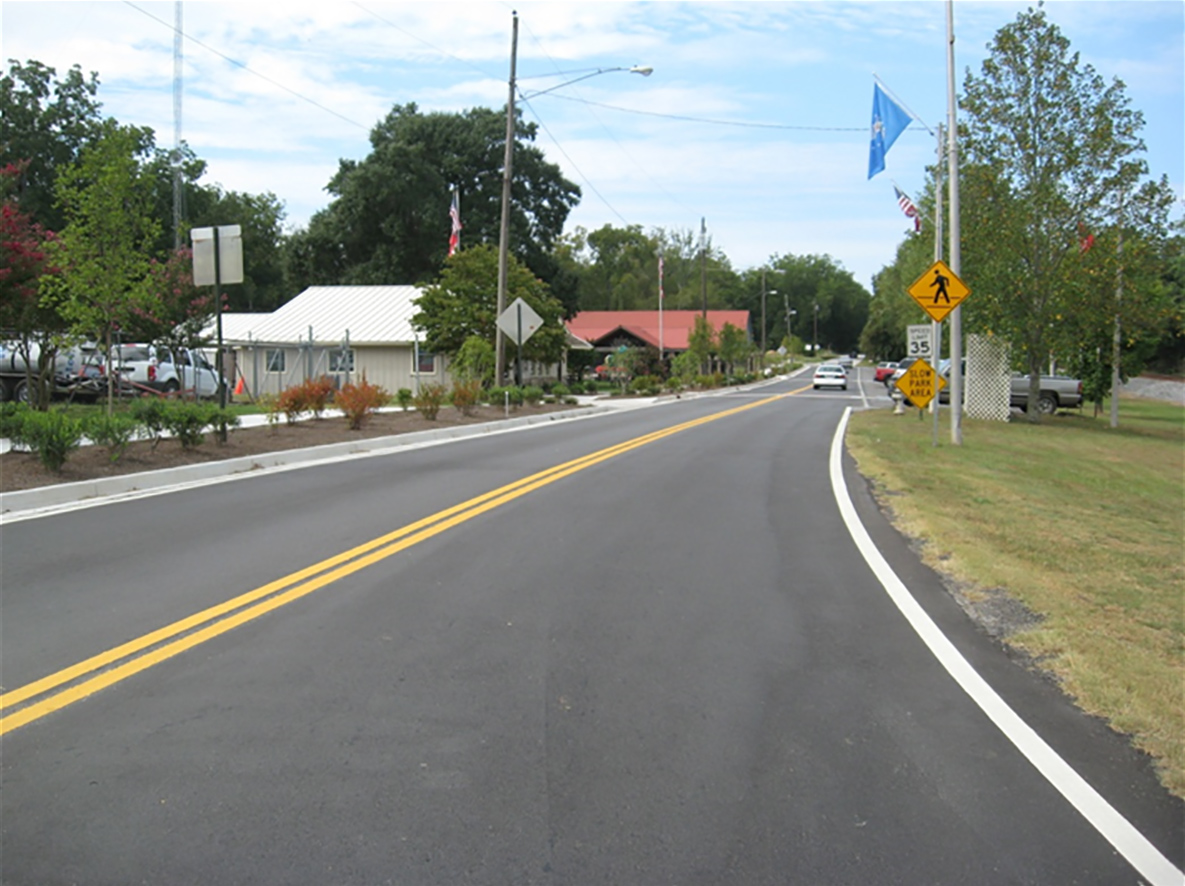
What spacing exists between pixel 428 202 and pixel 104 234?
45958 millimetres

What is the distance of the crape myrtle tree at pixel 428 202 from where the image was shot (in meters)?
59.1

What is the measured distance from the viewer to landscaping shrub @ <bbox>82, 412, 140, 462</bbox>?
12789 millimetres

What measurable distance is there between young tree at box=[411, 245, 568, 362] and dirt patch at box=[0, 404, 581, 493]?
13009mm

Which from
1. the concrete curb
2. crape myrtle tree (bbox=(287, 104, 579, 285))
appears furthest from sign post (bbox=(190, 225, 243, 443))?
crape myrtle tree (bbox=(287, 104, 579, 285))

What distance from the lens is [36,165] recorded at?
164ft

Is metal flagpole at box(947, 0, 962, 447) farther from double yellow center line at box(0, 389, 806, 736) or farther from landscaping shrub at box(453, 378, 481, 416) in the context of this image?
double yellow center line at box(0, 389, 806, 736)

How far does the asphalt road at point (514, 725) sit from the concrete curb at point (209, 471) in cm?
182

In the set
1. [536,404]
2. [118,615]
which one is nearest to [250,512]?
[118,615]

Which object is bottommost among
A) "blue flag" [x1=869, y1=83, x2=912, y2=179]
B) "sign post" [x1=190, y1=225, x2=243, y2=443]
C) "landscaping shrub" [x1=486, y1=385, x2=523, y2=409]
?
"landscaping shrub" [x1=486, y1=385, x2=523, y2=409]

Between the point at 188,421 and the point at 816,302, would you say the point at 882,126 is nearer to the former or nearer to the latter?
the point at 188,421

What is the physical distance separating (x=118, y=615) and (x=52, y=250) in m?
11.9

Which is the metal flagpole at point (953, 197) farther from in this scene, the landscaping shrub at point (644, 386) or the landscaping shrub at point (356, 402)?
the landscaping shrub at point (644, 386)

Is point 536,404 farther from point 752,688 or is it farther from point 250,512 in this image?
point 752,688


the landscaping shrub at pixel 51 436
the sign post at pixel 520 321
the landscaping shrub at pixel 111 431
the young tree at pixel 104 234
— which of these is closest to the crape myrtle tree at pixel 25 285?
the young tree at pixel 104 234
